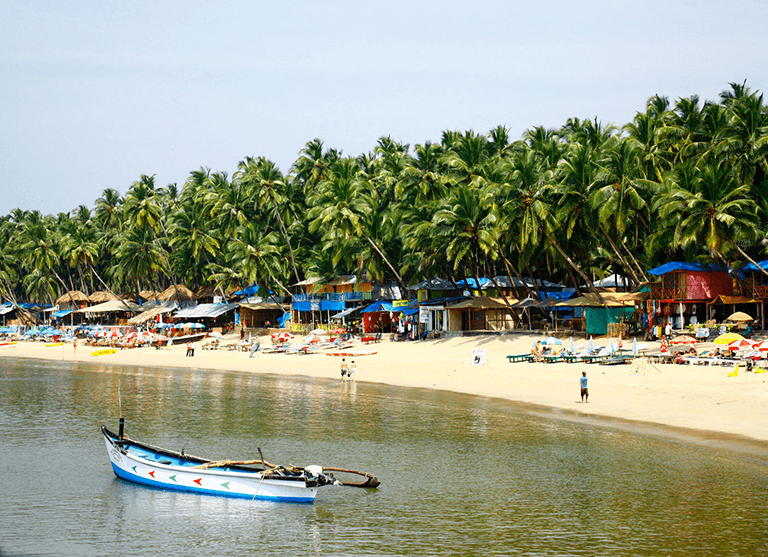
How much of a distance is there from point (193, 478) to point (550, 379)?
75.6 ft

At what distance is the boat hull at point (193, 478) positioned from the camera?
19.5 m

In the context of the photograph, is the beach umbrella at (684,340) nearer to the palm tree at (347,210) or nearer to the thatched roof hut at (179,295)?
the palm tree at (347,210)

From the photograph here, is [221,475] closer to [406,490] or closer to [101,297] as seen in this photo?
[406,490]

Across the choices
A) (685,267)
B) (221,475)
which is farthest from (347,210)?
(221,475)

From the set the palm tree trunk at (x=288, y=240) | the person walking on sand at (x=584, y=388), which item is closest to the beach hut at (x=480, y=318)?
the palm tree trunk at (x=288, y=240)

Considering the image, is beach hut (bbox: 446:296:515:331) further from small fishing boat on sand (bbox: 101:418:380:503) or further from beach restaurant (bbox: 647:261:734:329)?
small fishing boat on sand (bbox: 101:418:380:503)

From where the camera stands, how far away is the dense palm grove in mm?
50281

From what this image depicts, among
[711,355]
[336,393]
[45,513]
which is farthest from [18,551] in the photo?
[711,355]

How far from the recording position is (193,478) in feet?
67.3

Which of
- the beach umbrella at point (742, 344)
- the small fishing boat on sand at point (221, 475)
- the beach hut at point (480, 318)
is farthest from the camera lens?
the beach hut at point (480, 318)

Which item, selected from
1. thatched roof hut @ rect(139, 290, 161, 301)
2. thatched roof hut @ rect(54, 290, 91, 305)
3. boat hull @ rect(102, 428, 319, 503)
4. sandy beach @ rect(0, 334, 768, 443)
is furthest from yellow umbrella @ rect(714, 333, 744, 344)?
thatched roof hut @ rect(54, 290, 91, 305)

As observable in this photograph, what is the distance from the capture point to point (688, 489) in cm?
2011

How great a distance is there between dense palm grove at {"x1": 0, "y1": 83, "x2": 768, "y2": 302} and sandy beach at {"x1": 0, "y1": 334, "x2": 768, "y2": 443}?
9.00m

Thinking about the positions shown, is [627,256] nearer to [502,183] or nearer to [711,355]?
[502,183]
